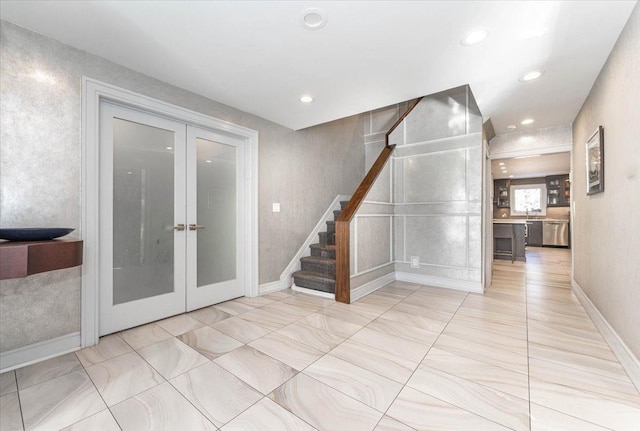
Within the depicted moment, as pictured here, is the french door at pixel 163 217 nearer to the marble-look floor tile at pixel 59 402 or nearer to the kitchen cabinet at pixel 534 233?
the marble-look floor tile at pixel 59 402

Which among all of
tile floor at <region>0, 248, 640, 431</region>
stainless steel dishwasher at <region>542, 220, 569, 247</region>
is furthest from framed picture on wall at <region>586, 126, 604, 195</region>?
stainless steel dishwasher at <region>542, 220, 569, 247</region>

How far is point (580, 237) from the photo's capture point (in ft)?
11.1

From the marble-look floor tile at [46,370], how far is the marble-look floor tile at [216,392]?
812 mm

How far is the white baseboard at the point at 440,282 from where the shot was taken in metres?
3.71

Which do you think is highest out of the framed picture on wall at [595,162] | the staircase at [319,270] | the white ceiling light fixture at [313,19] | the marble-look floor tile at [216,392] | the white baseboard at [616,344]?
the white ceiling light fixture at [313,19]

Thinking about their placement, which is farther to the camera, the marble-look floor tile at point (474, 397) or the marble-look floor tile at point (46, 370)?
the marble-look floor tile at point (46, 370)

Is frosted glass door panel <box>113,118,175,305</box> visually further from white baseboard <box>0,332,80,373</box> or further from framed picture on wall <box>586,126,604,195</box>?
Result: framed picture on wall <box>586,126,604,195</box>

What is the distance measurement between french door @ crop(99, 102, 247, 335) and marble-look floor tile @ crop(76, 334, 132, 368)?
0.15 meters

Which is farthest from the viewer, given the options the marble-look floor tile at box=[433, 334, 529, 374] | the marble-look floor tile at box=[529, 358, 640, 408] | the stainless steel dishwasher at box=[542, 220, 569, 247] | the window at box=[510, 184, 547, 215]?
the window at box=[510, 184, 547, 215]

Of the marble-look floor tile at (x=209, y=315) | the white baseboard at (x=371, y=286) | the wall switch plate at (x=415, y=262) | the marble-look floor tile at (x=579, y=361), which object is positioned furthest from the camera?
the wall switch plate at (x=415, y=262)

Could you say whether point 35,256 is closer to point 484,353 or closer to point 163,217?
point 163,217

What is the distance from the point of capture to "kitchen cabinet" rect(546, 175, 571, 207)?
921cm

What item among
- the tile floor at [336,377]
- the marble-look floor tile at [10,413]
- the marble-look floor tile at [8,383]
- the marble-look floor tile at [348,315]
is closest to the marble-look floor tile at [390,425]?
the tile floor at [336,377]

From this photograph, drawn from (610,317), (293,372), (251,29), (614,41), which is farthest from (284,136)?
(610,317)
